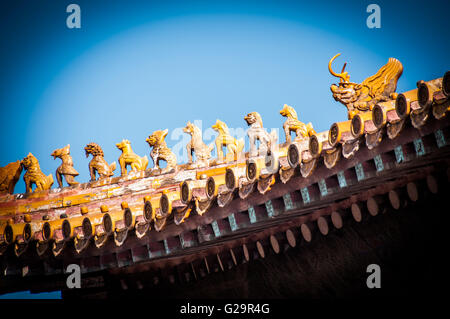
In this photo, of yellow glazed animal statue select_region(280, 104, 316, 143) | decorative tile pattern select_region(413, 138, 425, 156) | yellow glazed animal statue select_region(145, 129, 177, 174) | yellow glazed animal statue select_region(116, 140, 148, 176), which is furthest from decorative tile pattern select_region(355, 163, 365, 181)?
yellow glazed animal statue select_region(116, 140, 148, 176)

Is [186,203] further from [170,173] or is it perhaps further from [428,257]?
[170,173]

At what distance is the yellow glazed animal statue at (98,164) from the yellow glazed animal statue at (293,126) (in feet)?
14.8

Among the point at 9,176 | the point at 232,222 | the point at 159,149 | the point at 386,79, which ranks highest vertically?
the point at 9,176

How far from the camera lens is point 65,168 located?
624 inches

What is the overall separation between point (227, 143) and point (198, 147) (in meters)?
0.86

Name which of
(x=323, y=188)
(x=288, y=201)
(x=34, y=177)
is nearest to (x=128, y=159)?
(x=34, y=177)

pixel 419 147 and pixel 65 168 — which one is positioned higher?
pixel 65 168

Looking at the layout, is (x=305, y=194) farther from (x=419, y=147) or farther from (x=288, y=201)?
(x=419, y=147)

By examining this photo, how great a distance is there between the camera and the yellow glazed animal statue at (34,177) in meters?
15.9

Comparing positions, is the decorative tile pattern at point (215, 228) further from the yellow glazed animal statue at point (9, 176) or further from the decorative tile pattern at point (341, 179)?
the yellow glazed animal statue at point (9, 176)

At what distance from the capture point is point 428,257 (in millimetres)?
7902

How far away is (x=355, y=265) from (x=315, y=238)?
564 millimetres
